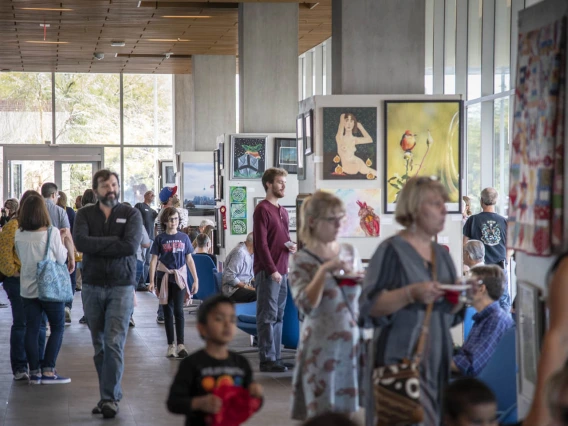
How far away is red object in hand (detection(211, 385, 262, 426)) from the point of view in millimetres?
3516

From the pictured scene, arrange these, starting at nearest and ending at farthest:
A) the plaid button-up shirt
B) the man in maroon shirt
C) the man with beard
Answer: the plaid button-up shirt < the man with beard < the man in maroon shirt

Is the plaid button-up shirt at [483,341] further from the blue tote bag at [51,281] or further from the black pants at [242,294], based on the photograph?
the black pants at [242,294]

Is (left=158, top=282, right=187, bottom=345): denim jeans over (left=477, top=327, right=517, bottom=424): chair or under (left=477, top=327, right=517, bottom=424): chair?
under

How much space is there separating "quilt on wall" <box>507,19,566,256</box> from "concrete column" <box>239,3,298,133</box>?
9241 millimetres

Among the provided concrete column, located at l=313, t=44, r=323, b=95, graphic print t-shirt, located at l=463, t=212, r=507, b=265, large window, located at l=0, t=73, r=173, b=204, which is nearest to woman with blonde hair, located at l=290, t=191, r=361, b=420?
graphic print t-shirt, located at l=463, t=212, r=507, b=265

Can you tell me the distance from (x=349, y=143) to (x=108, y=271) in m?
2.29

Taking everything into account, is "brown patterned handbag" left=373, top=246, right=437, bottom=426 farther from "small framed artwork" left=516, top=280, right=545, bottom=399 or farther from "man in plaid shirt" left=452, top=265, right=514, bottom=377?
"man in plaid shirt" left=452, top=265, right=514, bottom=377

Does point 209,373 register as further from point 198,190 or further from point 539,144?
point 198,190

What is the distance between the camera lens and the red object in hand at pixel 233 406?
352 cm

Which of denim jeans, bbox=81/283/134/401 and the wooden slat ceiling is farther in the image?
the wooden slat ceiling

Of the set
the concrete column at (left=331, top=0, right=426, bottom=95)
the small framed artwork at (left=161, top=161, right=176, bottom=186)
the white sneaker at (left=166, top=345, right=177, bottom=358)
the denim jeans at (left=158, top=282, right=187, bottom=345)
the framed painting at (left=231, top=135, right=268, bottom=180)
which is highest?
the concrete column at (left=331, top=0, right=426, bottom=95)

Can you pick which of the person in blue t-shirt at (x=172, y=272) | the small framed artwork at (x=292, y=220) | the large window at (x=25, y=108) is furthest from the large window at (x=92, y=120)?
the person in blue t-shirt at (x=172, y=272)

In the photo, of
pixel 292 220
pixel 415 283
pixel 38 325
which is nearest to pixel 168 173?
pixel 292 220

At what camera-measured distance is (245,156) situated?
12812 millimetres
